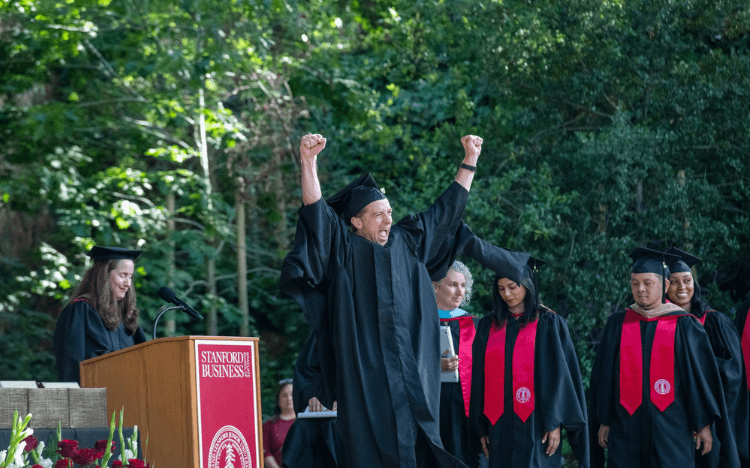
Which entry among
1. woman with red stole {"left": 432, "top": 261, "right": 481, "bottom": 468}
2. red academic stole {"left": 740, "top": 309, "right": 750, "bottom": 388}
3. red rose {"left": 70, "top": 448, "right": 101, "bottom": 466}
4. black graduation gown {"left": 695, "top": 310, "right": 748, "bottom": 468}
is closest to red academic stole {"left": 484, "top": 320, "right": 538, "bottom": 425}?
woman with red stole {"left": 432, "top": 261, "right": 481, "bottom": 468}

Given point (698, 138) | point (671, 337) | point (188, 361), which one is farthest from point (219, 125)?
point (188, 361)

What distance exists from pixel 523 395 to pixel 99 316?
2.42 metres

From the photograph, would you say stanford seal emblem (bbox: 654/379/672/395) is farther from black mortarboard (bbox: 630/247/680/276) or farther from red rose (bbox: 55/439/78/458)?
red rose (bbox: 55/439/78/458)

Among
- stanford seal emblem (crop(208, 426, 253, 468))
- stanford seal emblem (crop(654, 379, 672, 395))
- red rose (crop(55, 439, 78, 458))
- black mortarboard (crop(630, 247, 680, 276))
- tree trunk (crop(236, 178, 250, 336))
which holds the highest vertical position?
tree trunk (crop(236, 178, 250, 336))

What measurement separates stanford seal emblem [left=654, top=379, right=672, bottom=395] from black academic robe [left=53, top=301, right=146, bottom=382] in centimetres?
324

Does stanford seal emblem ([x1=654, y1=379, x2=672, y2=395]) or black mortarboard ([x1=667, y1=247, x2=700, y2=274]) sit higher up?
black mortarboard ([x1=667, y1=247, x2=700, y2=274])

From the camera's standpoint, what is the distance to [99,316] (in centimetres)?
493

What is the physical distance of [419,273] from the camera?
3.98 metres

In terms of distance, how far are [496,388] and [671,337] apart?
1196mm

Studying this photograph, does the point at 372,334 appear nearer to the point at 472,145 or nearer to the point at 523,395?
the point at 472,145

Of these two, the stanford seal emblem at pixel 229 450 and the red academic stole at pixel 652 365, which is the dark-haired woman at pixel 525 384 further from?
the stanford seal emblem at pixel 229 450

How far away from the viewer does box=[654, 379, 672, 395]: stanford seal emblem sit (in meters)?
5.52

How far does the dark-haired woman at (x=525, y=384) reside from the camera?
197 inches

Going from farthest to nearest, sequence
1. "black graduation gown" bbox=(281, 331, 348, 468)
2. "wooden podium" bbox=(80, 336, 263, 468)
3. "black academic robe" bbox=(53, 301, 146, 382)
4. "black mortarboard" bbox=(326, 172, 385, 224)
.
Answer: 1. "black graduation gown" bbox=(281, 331, 348, 468)
2. "black academic robe" bbox=(53, 301, 146, 382)
3. "black mortarboard" bbox=(326, 172, 385, 224)
4. "wooden podium" bbox=(80, 336, 263, 468)
